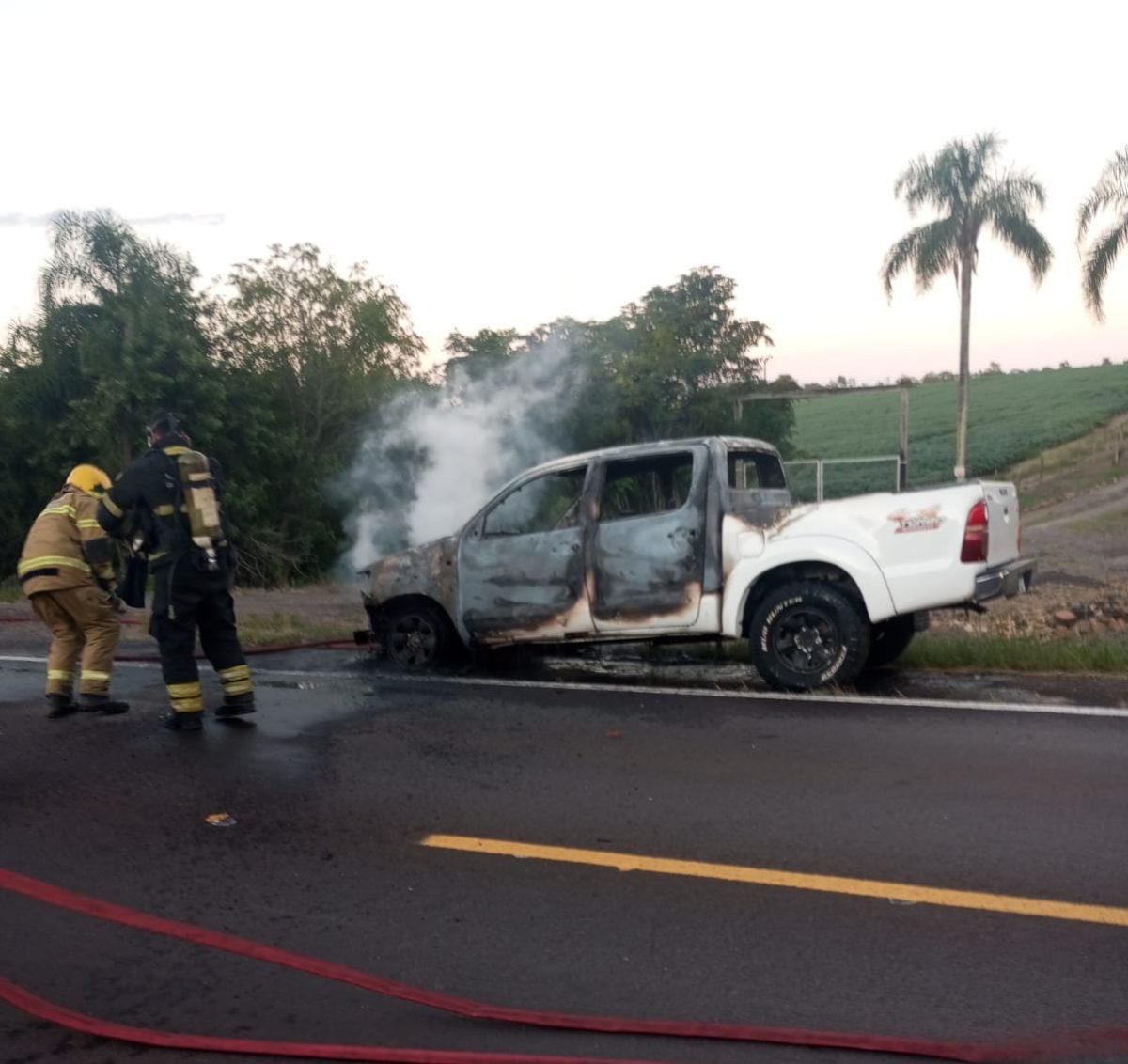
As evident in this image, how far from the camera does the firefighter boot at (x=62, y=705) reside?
775 centimetres

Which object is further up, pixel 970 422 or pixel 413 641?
pixel 970 422

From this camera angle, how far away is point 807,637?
26.0 feet

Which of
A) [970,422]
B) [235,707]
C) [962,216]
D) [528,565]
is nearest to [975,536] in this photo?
[528,565]

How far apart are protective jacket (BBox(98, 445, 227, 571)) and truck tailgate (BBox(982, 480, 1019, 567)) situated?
16.1 ft

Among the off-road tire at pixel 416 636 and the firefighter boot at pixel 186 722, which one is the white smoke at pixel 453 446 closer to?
the off-road tire at pixel 416 636

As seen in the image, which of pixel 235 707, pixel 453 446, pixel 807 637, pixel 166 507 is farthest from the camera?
pixel 453 446

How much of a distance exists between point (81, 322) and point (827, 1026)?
21.1 m

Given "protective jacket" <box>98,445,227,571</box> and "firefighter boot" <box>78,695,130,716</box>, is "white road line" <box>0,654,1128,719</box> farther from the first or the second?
"protective jacket" <box>98,445,227,571</box>

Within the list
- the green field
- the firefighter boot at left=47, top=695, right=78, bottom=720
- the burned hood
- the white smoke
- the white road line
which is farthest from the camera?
the green field

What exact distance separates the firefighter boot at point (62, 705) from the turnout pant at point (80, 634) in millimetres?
25

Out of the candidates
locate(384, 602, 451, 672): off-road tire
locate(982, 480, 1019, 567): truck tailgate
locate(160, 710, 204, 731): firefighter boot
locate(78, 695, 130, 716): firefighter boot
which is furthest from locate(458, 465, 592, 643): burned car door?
locate(982, 480, 1019, 567): truck tailgate

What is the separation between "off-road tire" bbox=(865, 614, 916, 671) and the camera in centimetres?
841

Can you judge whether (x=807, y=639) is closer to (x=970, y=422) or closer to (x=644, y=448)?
(x=644, y=448)

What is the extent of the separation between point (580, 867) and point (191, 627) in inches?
139
